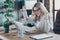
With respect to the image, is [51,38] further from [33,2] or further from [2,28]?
[33,2]

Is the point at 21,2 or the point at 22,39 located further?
the point at 21,2

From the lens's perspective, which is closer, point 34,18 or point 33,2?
point 34,18

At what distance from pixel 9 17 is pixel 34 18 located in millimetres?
436

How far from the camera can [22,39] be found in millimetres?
1777

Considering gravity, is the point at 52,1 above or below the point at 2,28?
above

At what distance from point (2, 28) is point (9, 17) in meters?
0.22

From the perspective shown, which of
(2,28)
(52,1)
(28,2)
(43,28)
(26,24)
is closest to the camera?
(43,28)

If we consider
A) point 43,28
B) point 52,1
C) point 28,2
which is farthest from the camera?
point 52,1

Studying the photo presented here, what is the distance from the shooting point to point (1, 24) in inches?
93.4

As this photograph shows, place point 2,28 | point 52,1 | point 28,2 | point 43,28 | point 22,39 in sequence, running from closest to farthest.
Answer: point 22,39, point 43,28, point 2,28, point 28,2, point 52,1

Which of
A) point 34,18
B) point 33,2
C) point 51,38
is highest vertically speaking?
point 33,2

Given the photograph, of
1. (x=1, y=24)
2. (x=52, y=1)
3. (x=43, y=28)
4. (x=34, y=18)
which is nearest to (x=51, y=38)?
(x=43, y=28)

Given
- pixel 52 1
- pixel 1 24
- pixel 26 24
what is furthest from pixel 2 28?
pixel 52 1

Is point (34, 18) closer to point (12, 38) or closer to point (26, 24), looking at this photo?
point (26, 24)
